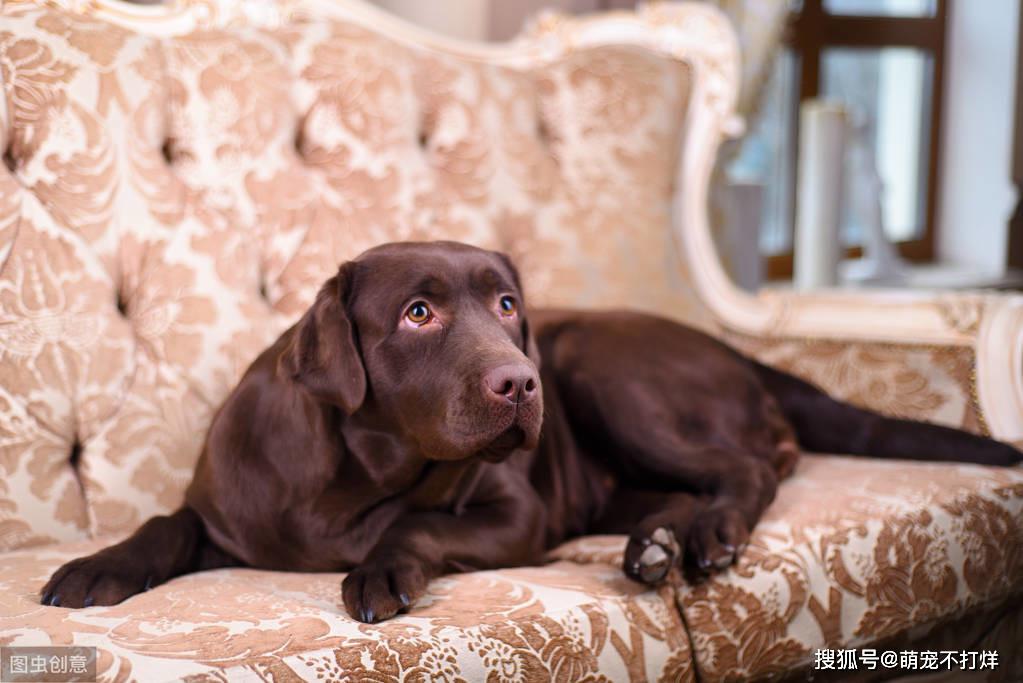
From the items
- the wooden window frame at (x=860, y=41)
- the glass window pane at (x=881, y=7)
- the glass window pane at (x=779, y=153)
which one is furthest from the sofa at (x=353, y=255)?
the glass window pane at (x=881, y=7)

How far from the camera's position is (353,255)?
6.19ft

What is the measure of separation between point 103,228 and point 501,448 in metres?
0.81

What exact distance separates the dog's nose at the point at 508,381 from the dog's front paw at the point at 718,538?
397mm

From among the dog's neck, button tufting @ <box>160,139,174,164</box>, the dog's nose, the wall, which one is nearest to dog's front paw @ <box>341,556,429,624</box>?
the dog's neck

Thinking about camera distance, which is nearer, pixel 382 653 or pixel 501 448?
pixel 382 653

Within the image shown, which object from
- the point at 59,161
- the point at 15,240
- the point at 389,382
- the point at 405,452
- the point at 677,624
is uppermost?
the point at 59,161

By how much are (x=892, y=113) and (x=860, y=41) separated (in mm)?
631

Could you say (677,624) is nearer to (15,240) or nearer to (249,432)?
(249,432)

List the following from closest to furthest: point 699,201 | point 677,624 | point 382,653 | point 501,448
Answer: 1. point 382,653
2. point 501,448
3. point 677,624
4. point 699,201

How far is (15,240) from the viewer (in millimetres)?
1596

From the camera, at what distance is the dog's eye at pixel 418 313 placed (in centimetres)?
132

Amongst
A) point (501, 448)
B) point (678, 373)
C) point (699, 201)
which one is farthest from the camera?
point (699, 201)

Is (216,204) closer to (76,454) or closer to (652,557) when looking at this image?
(76,454)

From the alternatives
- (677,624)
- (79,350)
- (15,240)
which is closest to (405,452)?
(677,624)
